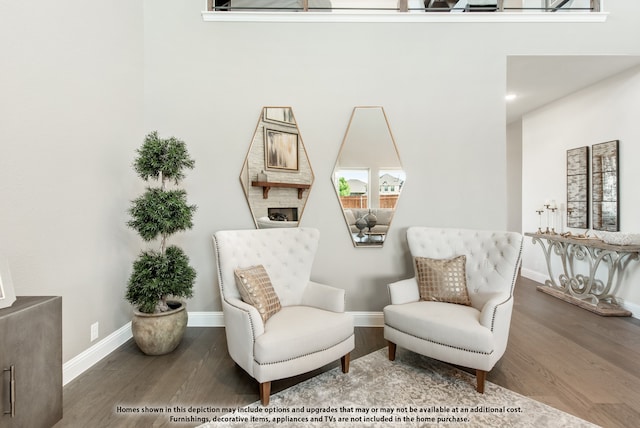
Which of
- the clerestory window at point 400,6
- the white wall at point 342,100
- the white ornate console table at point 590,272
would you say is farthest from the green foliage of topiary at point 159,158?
the white ornate console table at point 590,272

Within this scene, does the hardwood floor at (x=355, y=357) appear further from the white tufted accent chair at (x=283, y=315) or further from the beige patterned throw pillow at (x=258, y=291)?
the beige patterned throw pillow at (x=258, y=291)

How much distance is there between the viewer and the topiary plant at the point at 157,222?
2.39 meters

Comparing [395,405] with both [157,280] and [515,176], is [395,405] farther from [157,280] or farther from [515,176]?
[515,176]

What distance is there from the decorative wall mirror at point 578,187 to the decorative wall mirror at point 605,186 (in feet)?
0.27

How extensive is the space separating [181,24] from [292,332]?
310 cm

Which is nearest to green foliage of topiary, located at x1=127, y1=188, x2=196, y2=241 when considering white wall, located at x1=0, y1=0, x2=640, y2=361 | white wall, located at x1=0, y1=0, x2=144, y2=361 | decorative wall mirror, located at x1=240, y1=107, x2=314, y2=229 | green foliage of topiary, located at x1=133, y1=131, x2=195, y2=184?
green foliage of topiary, located at x1=133, y1=131, x2=195, y2=184

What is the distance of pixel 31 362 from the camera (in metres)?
1.41

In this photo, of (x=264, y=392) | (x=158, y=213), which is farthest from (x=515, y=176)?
(x=158, y=213)

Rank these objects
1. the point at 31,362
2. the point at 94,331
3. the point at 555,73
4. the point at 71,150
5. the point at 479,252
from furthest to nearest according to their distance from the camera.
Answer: the point at 555,73 → the point at 479,252 → the point at 94,331 → the point at 71,150 → the point at 31,362

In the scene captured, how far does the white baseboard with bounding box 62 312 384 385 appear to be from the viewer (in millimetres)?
2139

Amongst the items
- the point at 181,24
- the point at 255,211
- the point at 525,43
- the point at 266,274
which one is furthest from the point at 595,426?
the point at 181,24

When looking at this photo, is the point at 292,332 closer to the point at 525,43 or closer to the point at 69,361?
the point at 69,361

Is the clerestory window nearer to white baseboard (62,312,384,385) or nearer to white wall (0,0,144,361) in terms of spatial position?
white wall (0,0,144,361)

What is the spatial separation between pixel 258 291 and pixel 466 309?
1539 millimetres
